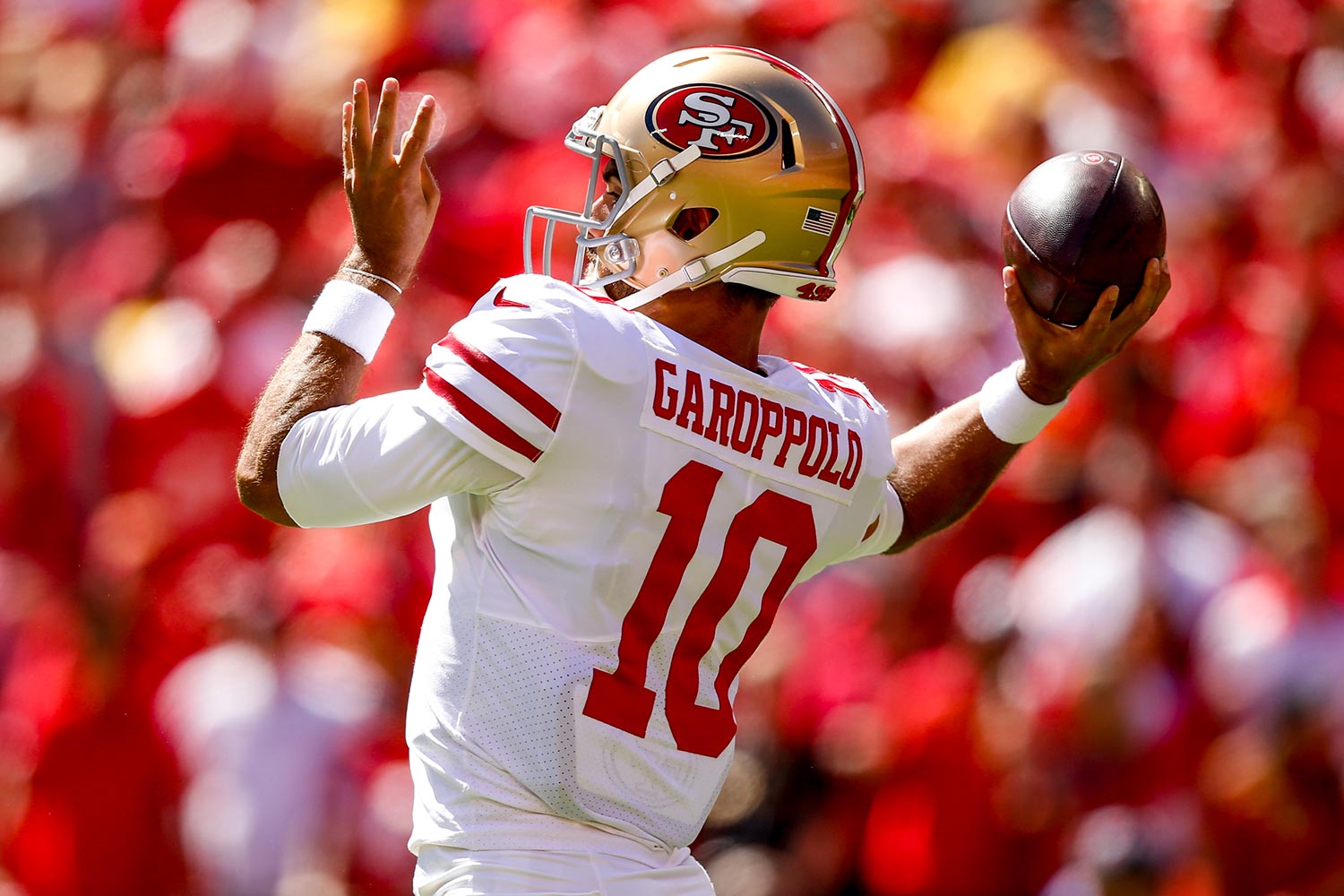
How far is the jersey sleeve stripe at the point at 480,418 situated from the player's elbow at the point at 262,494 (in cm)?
30

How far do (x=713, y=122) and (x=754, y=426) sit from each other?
491mm

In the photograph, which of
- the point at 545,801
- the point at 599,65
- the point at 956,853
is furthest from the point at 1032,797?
the point at 599,65

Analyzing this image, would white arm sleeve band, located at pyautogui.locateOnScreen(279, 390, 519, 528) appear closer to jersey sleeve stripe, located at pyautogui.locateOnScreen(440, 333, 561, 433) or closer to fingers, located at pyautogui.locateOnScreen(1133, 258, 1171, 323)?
jersey sleeve stripe, located at pyautogui.locateOnScreen(440, 333, 561, 433)

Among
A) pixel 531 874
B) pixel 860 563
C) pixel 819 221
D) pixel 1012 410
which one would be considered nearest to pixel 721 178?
pixel 819 221

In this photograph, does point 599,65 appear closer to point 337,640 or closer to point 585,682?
point 337,640

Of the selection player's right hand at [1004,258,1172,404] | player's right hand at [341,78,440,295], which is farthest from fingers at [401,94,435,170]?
player's right hand at [1004,258,1172,404]

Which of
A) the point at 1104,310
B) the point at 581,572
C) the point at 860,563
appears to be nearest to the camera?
the point at 581,572

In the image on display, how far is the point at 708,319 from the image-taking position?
2.74m

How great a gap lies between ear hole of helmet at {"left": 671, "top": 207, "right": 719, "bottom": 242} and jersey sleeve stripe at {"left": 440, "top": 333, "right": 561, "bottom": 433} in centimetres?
45

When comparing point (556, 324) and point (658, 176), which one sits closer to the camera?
point (556, 324)

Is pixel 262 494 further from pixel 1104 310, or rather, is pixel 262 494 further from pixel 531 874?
pixel 1104 310

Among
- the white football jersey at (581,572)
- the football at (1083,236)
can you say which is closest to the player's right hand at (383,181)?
the white football jersey at (581,572)

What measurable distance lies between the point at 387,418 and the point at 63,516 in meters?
4.69

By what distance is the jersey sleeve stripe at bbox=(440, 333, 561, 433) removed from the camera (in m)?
2.43
